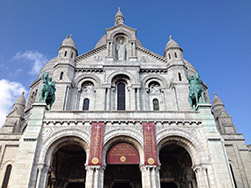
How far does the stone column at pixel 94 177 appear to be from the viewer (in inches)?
564

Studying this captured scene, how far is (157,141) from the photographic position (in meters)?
16.0

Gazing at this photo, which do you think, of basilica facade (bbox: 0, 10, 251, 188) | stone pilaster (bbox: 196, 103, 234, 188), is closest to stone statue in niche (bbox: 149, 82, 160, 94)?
basilica facade (bbox: 0, 10, 251, 188)

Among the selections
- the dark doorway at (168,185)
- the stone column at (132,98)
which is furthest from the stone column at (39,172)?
the stone column at (132,98)

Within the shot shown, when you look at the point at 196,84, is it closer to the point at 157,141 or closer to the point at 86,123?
the point at 157,141

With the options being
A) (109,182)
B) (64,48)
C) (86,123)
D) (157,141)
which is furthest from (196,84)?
(64,48)

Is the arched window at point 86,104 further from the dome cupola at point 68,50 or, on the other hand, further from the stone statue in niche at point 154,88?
the stone statue in niche at point 154,88

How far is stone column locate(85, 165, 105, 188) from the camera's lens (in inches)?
564

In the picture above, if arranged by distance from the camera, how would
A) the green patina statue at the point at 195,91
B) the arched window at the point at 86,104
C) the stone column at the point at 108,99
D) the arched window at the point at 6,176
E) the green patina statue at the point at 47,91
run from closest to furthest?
the green patina statue at the point at 47,91 → the green patina statue at the point at 195,91 → the arched window at the point at 6,176 → the stone column at the point at 108,99 → the arched window at the point at 86,104

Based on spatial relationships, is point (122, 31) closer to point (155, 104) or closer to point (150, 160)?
point (155, 104)

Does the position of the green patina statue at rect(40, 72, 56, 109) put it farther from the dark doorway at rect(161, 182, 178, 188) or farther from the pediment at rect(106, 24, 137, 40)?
the pediment at rect(106, 24, 137, 40)

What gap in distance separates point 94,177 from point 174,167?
25.8 feet

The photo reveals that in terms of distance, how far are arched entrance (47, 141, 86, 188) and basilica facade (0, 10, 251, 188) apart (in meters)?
0.08

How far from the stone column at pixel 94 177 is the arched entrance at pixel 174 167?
5.91 metres

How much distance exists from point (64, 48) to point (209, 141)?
18.5 meters
